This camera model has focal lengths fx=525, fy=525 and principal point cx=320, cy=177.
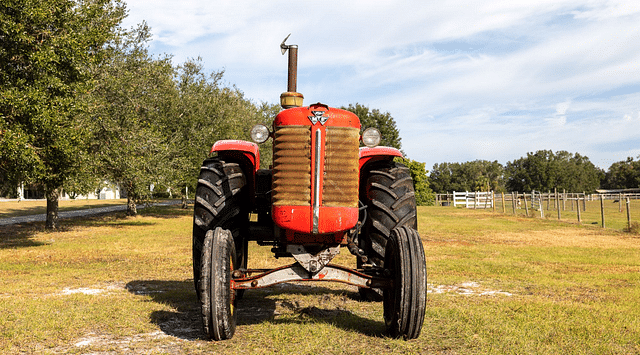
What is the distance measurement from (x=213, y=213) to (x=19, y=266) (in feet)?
23.8

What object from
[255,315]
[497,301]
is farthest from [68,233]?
[497,301]

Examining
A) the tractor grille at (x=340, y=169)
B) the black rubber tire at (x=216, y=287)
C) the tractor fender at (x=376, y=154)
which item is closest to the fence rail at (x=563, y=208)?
the tractor fender at (x=376, y=154)

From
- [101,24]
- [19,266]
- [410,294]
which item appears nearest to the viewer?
[410,294]

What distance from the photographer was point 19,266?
10.9 metres

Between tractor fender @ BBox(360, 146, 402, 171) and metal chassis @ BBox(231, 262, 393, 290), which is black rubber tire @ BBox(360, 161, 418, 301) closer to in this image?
tractor fender @ BBox(360, 146, 402, 171)

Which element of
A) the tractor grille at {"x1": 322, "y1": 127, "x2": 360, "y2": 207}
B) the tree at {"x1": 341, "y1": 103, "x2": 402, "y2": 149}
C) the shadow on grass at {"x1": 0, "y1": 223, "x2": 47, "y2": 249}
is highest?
the tree at {"x1": 341, "y1": 103, "x2": 402, "y2": 149}

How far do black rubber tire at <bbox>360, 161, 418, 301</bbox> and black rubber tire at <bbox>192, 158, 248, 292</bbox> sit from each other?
1.53m

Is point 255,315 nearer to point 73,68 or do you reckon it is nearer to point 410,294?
point 410,294

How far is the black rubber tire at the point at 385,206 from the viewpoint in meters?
5.94

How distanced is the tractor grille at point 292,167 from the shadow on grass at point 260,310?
5.41 feet

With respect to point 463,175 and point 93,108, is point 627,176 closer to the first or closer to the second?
point 463,175

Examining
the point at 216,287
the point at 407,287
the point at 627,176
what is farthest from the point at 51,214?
the point at 627,176

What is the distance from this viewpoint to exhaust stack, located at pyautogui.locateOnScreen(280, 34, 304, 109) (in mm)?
6215

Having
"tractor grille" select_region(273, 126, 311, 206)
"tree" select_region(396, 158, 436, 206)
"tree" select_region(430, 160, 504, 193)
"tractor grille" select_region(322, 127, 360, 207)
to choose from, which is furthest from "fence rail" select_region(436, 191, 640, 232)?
"tree" select_region(430, 160, 504, 193)
